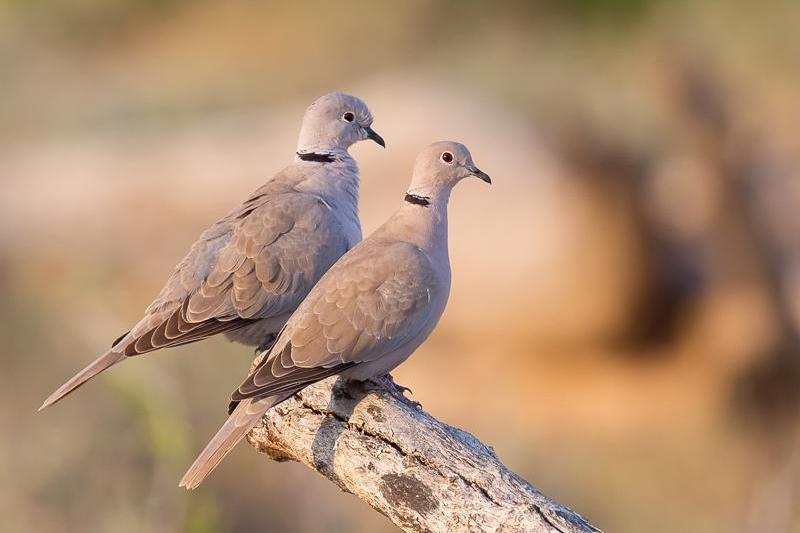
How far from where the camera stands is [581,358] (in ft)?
40.1

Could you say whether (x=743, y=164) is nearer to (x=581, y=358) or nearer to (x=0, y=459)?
(x=581, y=358)

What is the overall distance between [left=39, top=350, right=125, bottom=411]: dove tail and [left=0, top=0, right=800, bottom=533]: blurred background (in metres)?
0.82

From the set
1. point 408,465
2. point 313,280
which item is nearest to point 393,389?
point 408,465

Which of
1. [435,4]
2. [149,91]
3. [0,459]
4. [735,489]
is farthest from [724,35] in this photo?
[0,459]

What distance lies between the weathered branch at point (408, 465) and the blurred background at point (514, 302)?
1144 mm

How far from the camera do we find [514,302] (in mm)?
12562

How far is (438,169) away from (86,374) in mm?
1468

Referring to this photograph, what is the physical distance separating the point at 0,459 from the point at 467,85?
37.5 feet

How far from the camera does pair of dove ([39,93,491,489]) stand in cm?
421

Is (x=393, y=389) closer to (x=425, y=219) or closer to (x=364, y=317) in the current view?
(x=364, y=317)

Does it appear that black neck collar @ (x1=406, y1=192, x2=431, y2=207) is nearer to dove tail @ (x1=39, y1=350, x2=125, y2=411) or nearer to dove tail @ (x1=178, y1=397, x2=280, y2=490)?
dove tail @ (x1=178, y1=397, x2=280, y2=490)

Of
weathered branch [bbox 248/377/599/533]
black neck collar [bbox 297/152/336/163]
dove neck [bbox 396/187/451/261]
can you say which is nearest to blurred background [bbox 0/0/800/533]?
weathered branch [bbox 248/377/599/533]

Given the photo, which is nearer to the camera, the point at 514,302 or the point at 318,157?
the point at 318,157

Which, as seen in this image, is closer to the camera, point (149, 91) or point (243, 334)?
point (243, 334)
